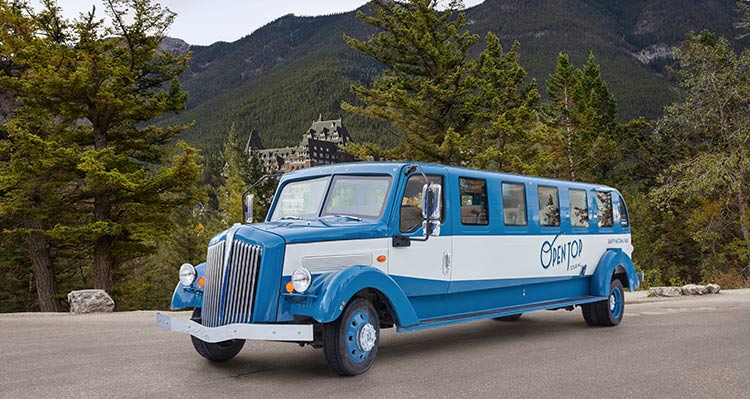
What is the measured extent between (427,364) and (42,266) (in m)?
21.8

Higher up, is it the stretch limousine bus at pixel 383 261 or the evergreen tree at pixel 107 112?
the evergreen tree at pixel 107 112

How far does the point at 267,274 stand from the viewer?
22.8 feet

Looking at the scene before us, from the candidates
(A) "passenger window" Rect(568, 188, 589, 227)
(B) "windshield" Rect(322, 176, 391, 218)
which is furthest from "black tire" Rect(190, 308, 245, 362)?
(A) "passenger window" Rect(568, 188, 589, 227)

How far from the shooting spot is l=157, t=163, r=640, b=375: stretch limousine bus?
7.00 meters

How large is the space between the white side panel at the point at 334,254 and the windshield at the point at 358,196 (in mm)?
490

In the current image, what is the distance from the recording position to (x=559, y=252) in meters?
10.9

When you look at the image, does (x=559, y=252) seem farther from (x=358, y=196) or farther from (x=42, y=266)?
(x=42, y=266)

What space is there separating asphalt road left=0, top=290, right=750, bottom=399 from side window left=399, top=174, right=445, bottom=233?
168 centimetres

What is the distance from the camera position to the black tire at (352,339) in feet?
23.1

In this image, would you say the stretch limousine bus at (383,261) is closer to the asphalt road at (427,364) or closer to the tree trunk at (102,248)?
the asphalt road at (427,364)

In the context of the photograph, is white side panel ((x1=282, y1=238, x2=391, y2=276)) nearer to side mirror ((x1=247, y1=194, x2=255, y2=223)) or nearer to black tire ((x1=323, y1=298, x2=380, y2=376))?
black tire ((x1=323, y1=298, x2=380, y2=376))

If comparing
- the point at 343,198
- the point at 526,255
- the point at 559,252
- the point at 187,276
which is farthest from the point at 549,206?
the point at 187,276

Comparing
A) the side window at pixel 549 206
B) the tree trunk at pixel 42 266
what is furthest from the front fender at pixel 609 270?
the tree trunk at pixel 42 266

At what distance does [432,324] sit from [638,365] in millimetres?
2484
